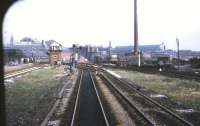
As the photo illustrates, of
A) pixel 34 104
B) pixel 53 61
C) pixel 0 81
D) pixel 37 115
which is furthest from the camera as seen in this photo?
pixel 53 61

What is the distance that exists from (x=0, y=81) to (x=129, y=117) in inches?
465

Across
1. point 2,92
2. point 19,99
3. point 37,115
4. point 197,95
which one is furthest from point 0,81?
point 197,95

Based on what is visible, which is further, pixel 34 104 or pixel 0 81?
pixel 34 104

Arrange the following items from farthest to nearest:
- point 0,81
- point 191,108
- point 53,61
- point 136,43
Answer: point 53,61, point 136,43, point 191,108, point 0,81

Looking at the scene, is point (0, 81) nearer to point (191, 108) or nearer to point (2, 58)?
point (2, 58)

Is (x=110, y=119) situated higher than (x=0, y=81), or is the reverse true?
(x=0, y=81)

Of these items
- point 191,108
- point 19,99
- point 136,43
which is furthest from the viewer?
point 136,43

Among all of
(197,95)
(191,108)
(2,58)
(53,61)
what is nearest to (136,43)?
(53,61)

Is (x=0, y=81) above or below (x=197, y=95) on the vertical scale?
above

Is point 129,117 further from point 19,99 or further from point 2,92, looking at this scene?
point 2,92

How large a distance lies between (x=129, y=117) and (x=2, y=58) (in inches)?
466

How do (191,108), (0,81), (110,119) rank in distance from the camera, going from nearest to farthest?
(0,81)
(110,119)
(191,108)

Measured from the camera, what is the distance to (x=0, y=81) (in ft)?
21.6

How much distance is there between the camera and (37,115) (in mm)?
18891
